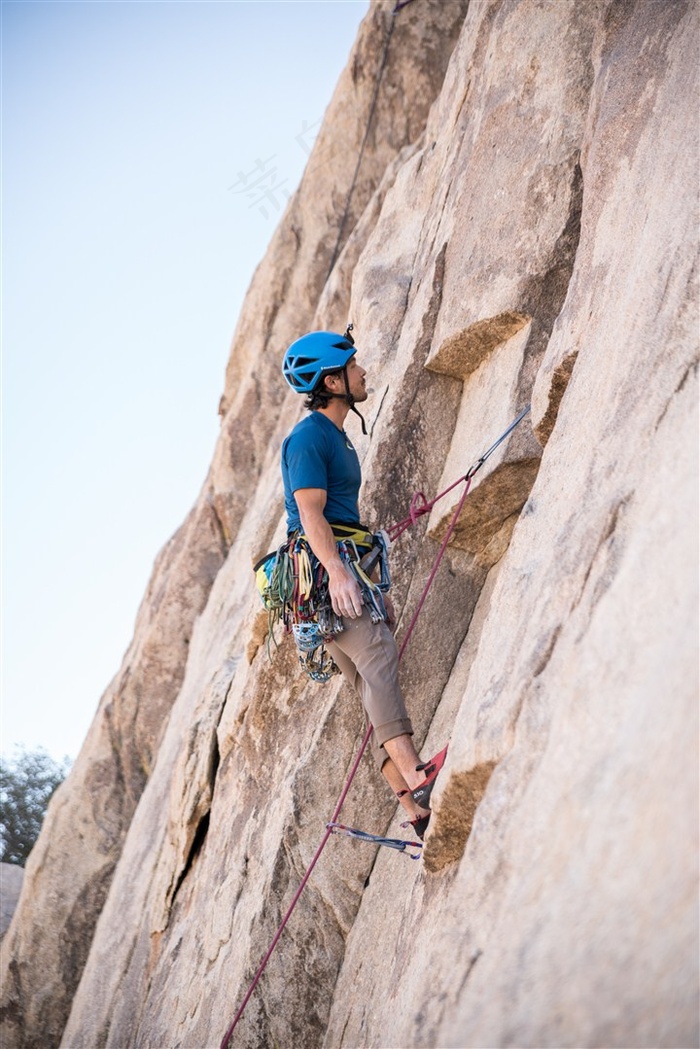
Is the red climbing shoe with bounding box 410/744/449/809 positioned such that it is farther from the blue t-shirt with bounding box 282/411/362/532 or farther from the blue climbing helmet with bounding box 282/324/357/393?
the blue climbing helmet with bounding box 282/324/357/393

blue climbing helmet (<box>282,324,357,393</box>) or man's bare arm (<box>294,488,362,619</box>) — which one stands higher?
blue climbing helmet (<box>282,324,357,393</box>)

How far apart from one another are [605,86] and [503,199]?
108 centimetres

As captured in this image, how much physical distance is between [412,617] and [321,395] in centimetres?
145

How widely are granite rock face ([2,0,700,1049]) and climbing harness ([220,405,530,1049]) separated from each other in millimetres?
82

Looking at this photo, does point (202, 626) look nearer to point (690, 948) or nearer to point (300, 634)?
point (300, 634)

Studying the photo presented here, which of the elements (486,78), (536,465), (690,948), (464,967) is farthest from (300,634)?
(486,78)

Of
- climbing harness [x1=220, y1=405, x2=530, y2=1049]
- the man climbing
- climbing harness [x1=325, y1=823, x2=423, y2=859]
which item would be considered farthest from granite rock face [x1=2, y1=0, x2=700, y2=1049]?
the man climbing

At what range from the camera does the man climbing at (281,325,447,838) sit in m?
5.14

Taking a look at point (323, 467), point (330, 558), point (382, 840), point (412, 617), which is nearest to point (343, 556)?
point (330, 558)

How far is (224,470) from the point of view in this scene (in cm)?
1197

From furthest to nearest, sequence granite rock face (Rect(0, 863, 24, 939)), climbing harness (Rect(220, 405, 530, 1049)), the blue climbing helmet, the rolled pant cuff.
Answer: granite rock face (Rect(0, 863, 24, 939))
the blue climbing helmet
climbing harness (Rect(220, 405, 530, 1049))
the rolled pant cuff

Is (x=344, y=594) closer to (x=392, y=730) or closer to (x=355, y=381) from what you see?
(x=392, y=730)

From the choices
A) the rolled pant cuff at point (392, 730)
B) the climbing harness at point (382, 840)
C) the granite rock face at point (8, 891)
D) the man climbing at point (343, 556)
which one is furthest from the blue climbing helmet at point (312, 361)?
the granite rock face at point (8, 891)

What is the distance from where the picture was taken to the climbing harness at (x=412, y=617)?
5371 mm
